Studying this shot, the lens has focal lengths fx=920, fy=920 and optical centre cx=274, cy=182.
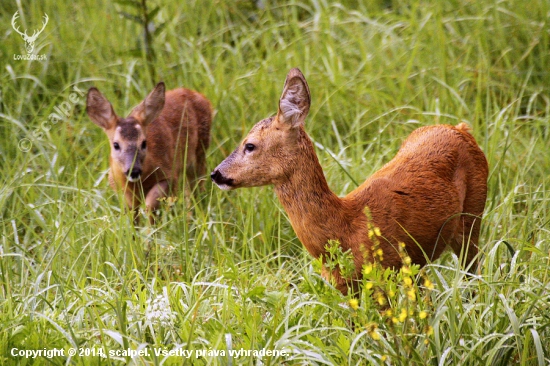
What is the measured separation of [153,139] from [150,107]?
31 cm

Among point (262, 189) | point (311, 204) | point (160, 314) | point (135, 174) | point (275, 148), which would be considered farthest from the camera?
point (135, 174)

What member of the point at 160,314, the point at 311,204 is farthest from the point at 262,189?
the point at 160,314

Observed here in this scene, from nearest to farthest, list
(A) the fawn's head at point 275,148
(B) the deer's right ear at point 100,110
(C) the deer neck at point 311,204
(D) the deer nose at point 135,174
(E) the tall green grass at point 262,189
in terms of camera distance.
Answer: (E) the tall green grass at point 262,189 < (C) the deer neck at point 311,204 < (A) the fawn's head at point 275,148 < (D) the deer nose at point 135,174 < (B) the deer's right ear at point 100,110

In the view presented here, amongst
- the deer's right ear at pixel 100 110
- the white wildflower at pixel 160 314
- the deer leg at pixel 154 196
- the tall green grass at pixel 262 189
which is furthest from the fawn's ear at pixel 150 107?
the white wildflower at pixel 160 314

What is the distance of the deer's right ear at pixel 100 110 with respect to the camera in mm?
6000

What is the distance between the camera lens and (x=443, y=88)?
631 centimetres

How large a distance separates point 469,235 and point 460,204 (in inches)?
6.5

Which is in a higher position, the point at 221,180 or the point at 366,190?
the point at 221,180

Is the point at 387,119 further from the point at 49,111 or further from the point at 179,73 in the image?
the point at 49,111

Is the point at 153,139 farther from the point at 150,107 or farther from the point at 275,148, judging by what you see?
the point at 275,148

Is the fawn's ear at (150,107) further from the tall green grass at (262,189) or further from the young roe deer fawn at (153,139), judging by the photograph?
the tall green grass at (262,189)

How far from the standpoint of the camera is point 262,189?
5.48 m

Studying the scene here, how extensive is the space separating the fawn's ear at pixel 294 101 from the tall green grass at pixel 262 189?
73 cm

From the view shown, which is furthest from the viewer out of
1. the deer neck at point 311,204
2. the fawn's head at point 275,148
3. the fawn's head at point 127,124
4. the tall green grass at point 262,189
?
the fawn's head at point 127,124
